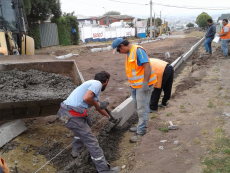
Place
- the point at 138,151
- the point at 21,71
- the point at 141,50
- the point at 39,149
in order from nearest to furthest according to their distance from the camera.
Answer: the point at 138,151
the point at 141,50
the point at 39,149
the point at 21,71

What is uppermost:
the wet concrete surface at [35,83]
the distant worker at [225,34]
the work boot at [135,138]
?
the distant worker at [225,34]

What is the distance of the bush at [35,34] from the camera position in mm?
19891

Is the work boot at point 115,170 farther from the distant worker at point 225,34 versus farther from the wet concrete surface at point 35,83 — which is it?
the distant worker at point 225,34

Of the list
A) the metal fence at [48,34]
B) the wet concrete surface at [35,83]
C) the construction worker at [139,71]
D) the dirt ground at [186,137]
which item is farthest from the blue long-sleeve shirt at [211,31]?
the metal fence at [48,34]

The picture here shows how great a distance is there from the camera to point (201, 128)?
4297 millimetres

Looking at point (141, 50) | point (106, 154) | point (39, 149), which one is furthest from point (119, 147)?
point (141, 50)

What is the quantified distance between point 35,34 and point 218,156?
19.8 metres

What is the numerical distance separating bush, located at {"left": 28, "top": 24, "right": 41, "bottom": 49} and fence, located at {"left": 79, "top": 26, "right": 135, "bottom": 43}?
850 cm

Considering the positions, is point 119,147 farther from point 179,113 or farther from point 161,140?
point 179,113

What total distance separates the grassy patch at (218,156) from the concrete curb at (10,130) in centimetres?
335

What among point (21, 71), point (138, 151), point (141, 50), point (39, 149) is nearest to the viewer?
point (138, 151)

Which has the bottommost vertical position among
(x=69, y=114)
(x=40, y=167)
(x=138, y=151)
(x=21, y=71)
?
(x=40, y=167)

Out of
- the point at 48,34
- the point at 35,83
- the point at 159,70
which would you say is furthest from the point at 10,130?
the point at 48,34

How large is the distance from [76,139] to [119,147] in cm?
89
